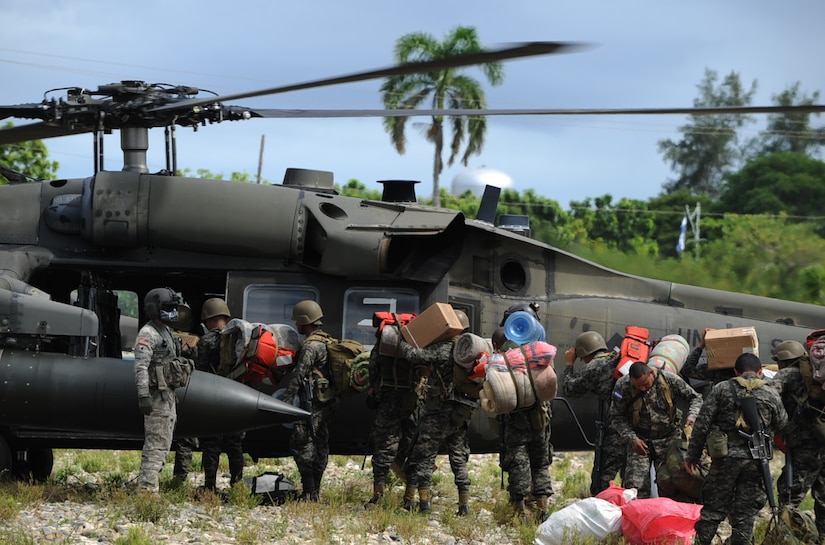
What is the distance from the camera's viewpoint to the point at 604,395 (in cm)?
955

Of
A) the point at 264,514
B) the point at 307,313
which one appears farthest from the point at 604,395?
the point at 264,514

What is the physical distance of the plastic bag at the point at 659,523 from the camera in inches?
324

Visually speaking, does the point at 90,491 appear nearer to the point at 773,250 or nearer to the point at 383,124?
the point at 773,250

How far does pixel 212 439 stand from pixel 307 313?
1.45 m

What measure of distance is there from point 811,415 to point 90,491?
→ 6080mm

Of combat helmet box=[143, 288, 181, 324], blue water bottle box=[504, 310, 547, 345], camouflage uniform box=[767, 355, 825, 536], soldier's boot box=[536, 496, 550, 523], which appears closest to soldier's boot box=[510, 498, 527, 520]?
soldier's boot box=[536, 496, 550, 523]

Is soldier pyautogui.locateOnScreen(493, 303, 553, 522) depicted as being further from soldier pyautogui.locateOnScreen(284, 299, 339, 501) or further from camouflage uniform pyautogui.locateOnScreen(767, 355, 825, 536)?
camouflage uniform pyautogui.locateOnScreen(767, 355, 825, 536)

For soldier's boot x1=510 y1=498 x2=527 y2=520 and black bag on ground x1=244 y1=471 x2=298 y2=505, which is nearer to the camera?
soldier's boot x1=510 y1=498 x2=527 y2=520

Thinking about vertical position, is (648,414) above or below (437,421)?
above

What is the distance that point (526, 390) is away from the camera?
30.3 feet

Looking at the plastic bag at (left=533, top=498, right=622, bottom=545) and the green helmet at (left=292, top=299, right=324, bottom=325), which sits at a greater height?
the green helmet at (left=292, top=299, right=324, bottom=325)

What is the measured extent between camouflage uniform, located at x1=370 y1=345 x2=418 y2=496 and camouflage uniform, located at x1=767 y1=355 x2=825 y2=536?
300cm

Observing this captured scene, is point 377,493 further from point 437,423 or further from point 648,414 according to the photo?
point 648,414

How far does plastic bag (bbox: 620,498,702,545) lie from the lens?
8.24 meters
